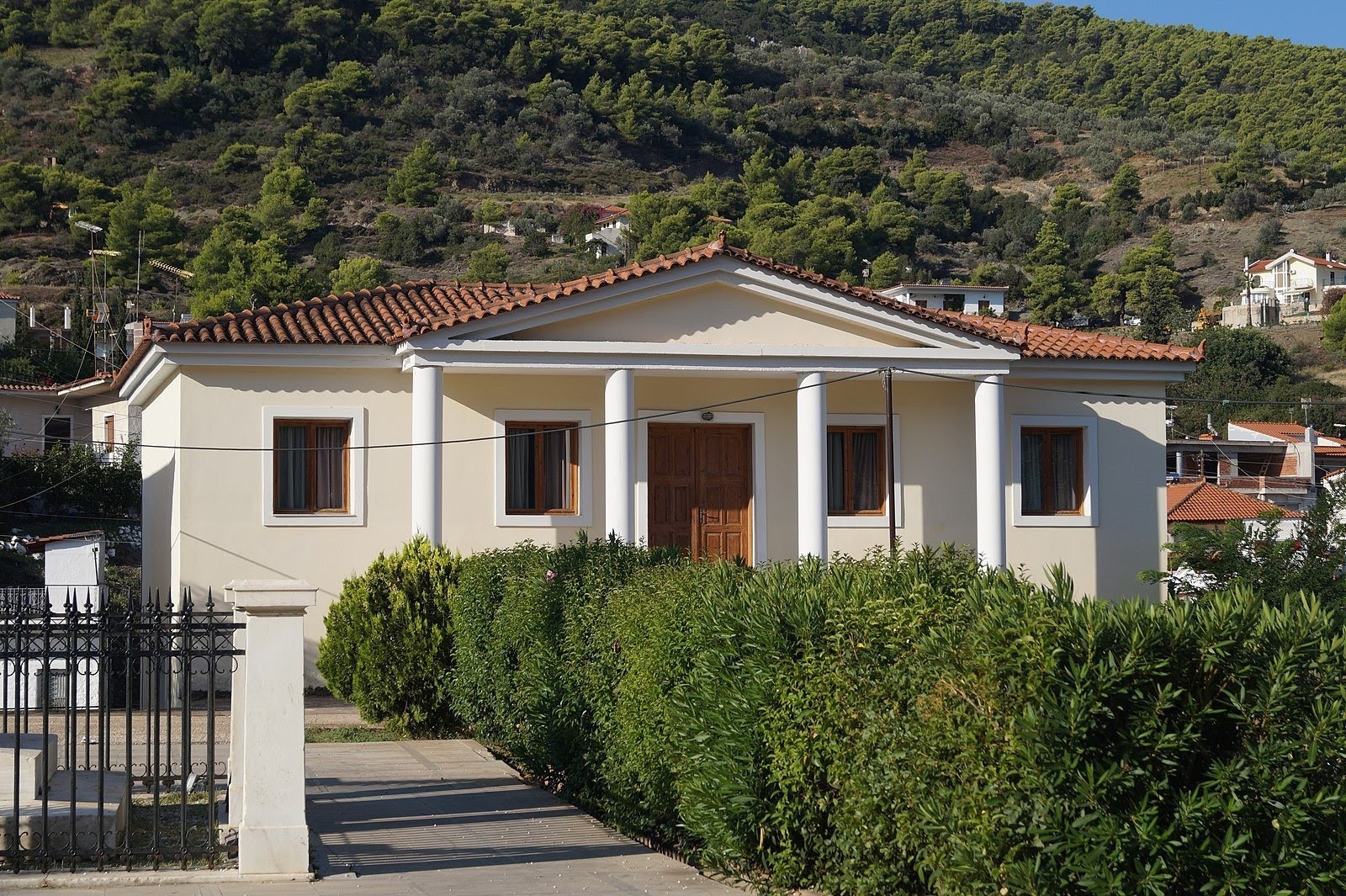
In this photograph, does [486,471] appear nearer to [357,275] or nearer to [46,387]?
[46,387]

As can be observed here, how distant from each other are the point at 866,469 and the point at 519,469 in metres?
5.02

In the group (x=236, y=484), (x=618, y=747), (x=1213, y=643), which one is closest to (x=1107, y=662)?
(x=1213, y=643)

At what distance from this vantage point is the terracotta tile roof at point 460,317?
18969 mm

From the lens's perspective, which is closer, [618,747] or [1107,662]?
[1107,662]

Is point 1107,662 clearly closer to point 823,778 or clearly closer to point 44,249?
point 823,778

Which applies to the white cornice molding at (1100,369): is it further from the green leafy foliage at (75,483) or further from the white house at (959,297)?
the white house at (959,297)

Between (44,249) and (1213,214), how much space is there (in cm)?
7215

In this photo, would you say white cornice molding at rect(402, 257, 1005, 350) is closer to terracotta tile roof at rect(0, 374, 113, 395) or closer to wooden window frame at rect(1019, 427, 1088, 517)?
wooden window frame at rect(1019, 427, 1088, 517)

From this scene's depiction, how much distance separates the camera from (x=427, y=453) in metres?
18.6

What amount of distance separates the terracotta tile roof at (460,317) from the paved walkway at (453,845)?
8.16m

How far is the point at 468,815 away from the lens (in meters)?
9.92

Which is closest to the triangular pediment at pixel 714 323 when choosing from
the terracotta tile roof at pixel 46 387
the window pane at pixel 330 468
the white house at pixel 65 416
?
the window pane at pixel 330 468

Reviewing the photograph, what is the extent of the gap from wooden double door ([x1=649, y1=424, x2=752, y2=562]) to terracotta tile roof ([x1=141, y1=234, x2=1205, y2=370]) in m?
2.63

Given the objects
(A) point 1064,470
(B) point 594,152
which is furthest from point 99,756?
(B) point 594,152
